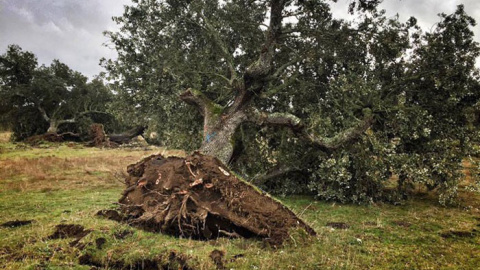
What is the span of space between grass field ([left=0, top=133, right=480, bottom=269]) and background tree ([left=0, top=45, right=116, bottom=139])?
29.4m

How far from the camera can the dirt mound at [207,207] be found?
6914mm

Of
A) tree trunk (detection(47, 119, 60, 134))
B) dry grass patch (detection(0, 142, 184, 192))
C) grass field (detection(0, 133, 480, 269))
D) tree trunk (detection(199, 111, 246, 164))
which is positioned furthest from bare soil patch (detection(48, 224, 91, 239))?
tree trunk (detection(47, 119, 60, 134))

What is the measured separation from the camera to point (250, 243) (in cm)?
659

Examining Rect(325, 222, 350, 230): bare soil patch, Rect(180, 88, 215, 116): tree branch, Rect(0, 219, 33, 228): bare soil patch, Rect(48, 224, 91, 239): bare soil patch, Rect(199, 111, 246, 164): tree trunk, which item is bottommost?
Rect(0, 219, 33, 228): bare soil patch

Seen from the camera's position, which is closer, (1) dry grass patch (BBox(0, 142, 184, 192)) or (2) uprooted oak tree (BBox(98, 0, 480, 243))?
(2) uprooted oak tree (BBox(98, 0, 480, 243))

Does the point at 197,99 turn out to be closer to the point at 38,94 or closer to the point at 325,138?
the point at 325,138

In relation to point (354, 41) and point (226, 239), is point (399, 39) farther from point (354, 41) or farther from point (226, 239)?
point (226, 239)

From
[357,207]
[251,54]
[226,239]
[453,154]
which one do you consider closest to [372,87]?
[453,154]

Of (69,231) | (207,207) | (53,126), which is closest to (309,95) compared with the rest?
(207,207)

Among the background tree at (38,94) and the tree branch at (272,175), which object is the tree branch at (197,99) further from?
the background tree at (38,94)

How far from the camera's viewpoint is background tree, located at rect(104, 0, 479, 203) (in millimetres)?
11539

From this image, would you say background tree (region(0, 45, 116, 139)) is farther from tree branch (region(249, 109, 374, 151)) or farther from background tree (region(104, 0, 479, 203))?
tree branch (region(249, 109, 374, 151))

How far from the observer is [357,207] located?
11.2 metres

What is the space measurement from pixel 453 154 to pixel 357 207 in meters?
4.42
